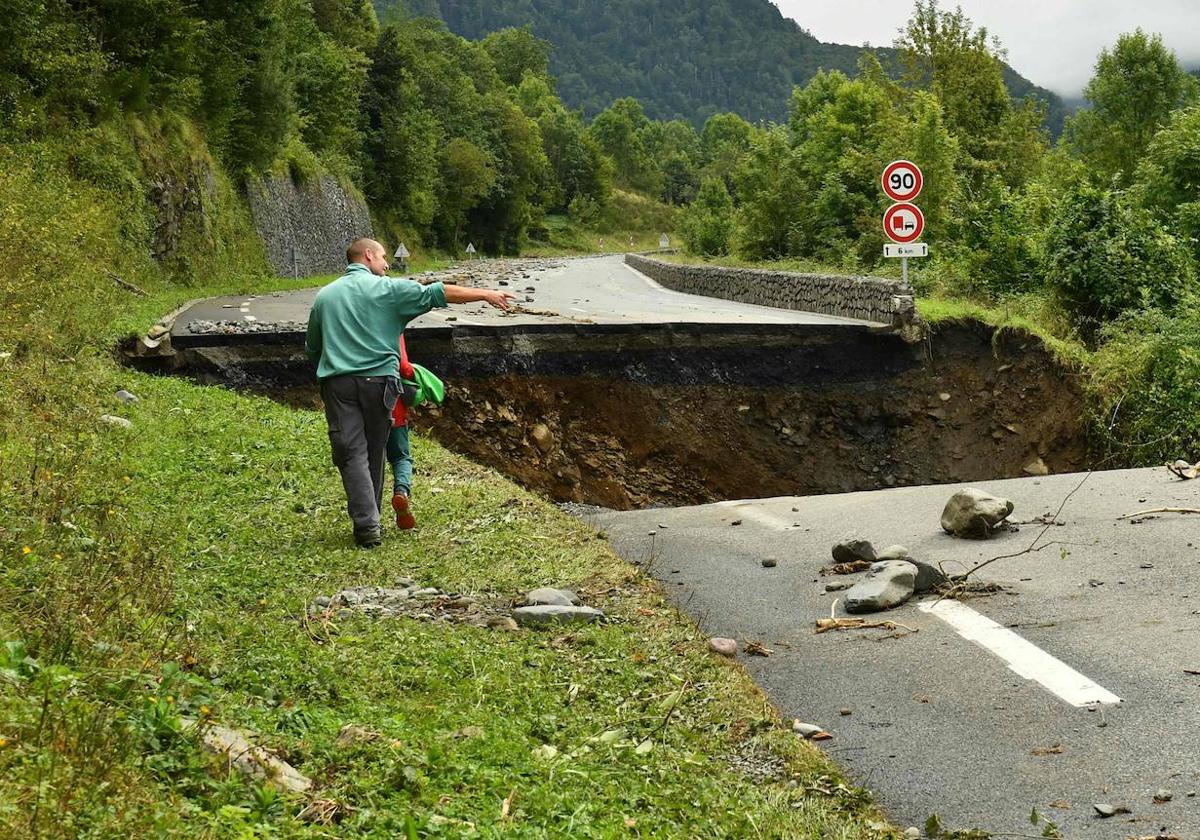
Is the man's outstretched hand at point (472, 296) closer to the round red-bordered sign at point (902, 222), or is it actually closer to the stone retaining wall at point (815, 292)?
the stone retaining wall at point (815, 292)

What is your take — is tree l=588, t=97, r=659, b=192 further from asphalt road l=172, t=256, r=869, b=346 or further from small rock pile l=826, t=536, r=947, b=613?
small rock pile l=826, t=536, r=947, b=613

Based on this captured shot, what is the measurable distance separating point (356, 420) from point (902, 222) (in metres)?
13.4

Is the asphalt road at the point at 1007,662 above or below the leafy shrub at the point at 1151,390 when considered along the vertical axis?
above

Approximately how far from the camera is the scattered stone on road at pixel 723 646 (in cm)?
561

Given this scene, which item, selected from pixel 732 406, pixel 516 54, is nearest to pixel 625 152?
pixel 516 54

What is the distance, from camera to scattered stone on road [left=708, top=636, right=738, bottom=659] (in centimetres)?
561

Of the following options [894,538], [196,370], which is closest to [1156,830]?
[894,538]

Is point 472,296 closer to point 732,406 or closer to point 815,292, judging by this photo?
point 732,406

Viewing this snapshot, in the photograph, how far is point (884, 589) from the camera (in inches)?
247

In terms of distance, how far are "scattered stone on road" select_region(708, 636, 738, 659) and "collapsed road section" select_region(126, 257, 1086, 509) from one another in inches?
368

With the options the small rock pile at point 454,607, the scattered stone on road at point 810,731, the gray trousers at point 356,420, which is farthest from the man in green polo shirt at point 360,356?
the scattered stone on road at point 810,731

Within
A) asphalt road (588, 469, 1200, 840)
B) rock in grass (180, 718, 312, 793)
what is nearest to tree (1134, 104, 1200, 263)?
asphalt road (588, 469, 1200, 840)

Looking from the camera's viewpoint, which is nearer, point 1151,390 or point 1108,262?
point 1151,390

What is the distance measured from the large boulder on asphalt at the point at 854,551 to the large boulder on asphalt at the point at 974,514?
2.78 feet
